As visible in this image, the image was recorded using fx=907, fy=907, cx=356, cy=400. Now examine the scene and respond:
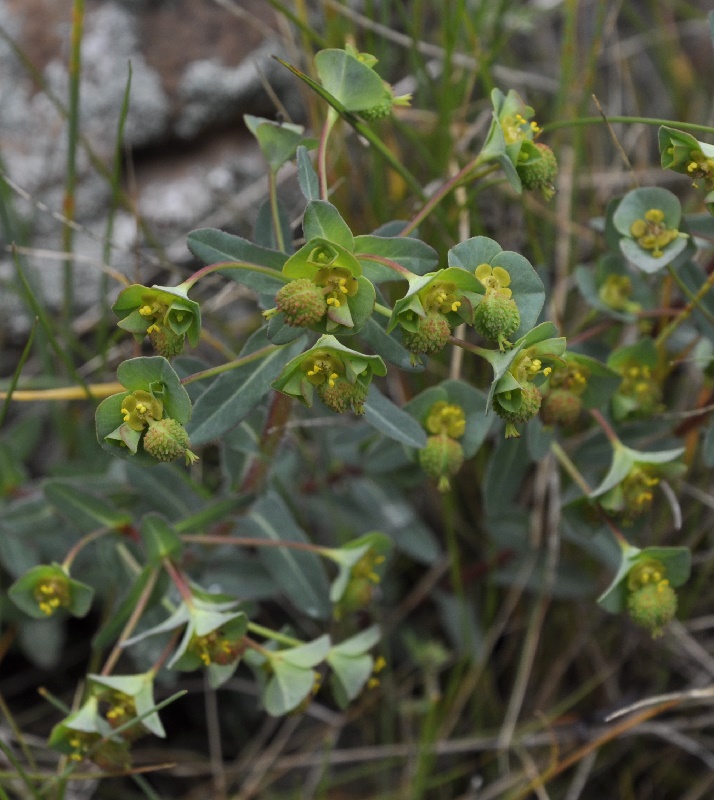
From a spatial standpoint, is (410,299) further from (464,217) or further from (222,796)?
(222,796)

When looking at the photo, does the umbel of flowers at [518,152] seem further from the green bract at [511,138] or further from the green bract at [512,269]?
the green bract at [512,269]

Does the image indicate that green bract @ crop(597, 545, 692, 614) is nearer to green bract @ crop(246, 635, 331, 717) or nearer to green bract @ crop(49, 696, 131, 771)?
green bract @ crop(246, 635, 331, 717)

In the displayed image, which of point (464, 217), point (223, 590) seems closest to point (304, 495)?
point (223, 590)

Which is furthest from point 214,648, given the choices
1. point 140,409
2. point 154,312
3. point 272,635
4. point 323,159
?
point 323,159

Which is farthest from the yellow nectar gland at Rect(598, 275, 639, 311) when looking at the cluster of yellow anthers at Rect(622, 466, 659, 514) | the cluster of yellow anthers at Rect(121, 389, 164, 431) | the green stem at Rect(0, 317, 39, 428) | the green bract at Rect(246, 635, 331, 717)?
the green stem at Rect(0, 317, 39, 428)

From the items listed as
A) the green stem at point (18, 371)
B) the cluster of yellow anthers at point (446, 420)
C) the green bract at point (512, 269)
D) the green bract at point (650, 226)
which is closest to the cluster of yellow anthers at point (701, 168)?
the green bract at point (650, 226)

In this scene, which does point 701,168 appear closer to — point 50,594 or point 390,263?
point 390,263
